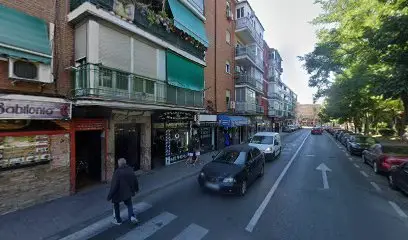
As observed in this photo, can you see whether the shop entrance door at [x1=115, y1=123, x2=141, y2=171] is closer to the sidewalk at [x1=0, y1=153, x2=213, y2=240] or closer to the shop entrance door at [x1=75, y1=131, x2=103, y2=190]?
the shop entrance door at [x1=75, y1=131, x2=103, y2=190]

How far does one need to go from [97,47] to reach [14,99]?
3.10 meters

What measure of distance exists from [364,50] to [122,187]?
16301 millimetres

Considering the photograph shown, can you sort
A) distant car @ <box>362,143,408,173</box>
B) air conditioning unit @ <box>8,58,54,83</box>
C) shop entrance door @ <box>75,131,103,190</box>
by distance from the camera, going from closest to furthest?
air conditioning unit @ <box>8,58,54,83</box>
shop entrance door @ <box>75,131,103,190</box>
distant car @ <box>362,143,408,173</box>

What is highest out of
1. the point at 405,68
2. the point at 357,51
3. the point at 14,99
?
the point at 357,51

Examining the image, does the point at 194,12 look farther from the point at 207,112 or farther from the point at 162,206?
the point at 162,206

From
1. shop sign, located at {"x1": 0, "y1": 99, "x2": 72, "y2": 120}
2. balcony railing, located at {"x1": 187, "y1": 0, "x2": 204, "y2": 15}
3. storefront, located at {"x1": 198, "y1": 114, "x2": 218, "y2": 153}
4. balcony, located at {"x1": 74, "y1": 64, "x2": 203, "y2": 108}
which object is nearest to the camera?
shop sign, located at {"x1": 0, "y1": 99, "x2": 72, "y2": 120}

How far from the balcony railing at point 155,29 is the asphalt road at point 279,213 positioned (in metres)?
6.89

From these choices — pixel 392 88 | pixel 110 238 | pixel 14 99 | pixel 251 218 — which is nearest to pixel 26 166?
pixel 14 99

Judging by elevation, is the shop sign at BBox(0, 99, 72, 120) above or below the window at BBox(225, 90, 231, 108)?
below

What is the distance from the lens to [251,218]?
6512 mm

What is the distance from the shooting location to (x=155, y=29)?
38.3 feet

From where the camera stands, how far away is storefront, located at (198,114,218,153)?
59.4ft

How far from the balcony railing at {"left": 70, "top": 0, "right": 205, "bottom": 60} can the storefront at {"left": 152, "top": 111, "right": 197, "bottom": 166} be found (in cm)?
372

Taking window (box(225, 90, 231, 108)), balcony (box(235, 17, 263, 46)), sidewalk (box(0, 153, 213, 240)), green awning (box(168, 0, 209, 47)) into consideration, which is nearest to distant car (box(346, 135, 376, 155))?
window (box(225, 90, 231, 108))
